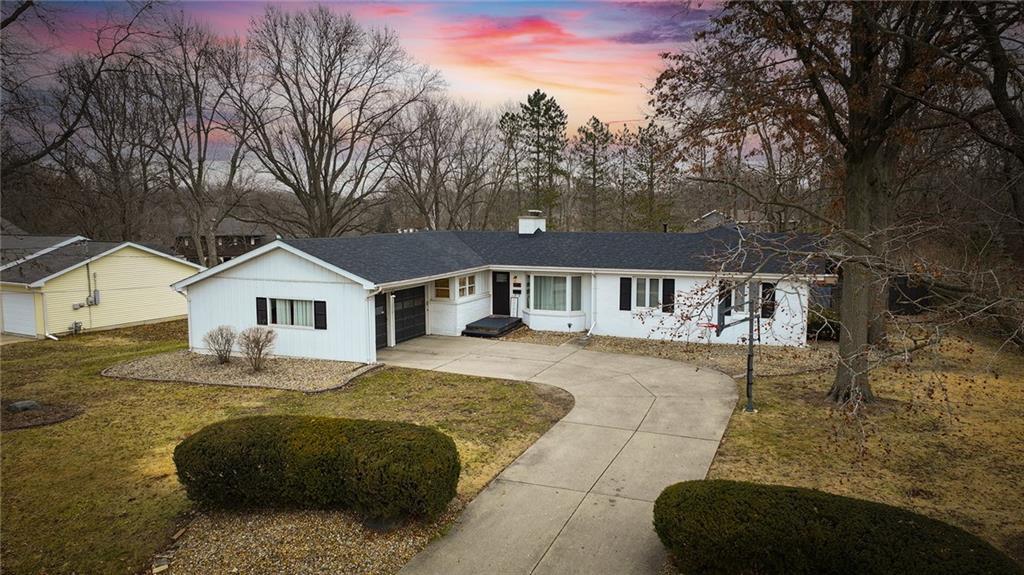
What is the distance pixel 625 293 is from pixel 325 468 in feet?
50.4

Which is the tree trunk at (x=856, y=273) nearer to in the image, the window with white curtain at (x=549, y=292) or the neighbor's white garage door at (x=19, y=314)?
the window with white curtain at (x=549, y=292)

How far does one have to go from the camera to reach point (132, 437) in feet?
38.4

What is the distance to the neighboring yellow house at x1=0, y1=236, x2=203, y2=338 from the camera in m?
23.0

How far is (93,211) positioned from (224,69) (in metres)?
13.4

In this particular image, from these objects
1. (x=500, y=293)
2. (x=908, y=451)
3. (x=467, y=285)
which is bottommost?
(x=908, y=451)

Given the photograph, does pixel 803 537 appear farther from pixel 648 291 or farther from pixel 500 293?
pixel 500 293

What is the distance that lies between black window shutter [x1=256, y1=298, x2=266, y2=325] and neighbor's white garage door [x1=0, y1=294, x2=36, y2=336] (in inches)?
459

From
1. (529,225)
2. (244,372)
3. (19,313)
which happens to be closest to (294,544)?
(244,372)

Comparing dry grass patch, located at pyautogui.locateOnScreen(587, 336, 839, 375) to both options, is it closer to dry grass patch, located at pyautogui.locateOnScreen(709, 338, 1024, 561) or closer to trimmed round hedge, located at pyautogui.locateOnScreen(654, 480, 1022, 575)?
dry grass patch, located at pyautogui.locateOnScreen(709, 338, 1024, 561)

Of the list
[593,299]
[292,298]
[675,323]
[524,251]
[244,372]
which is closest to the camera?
[244,372]

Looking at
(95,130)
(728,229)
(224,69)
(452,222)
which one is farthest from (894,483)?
(95,130)

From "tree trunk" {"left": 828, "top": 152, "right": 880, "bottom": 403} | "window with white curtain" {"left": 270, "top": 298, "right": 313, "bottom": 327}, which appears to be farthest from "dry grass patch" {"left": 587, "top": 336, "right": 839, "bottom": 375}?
"window with white curtain" {"left": 270, "top": 298, "right": 313, "bottom": 327}

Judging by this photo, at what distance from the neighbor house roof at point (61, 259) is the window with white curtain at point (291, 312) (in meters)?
10.7

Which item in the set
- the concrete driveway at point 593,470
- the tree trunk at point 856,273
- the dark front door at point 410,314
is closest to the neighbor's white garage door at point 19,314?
the dark front door at point 410,314
